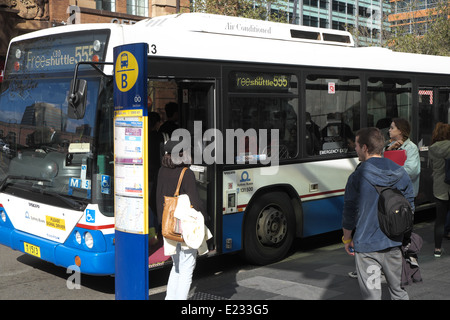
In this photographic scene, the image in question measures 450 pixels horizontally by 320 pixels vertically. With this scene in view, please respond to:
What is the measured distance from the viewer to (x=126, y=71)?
491 cm

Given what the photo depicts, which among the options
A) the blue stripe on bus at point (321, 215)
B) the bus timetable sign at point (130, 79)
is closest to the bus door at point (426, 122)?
the blue stripe on bus at point (321, 215)

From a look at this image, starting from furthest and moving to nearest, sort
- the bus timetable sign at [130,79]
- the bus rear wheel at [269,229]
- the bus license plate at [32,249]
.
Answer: the bus rear wheel at [269,229]
the bus license plate at [32,249]
the bus timetable sign at [130,79]

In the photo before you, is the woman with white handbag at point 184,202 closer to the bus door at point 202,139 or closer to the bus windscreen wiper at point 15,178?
the bus door at point 202,139

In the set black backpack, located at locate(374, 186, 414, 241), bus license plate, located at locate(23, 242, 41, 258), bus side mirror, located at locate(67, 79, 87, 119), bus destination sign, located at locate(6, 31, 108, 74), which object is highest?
bus destination sign, located at locate(6, 31, 108, 74)

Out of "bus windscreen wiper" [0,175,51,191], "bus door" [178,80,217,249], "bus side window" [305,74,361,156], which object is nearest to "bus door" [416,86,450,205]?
"bus side window" [305,74,361,156]

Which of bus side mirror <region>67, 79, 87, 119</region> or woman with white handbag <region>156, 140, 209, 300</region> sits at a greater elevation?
bus side mirror <region>67, 79, 87, 119</region>

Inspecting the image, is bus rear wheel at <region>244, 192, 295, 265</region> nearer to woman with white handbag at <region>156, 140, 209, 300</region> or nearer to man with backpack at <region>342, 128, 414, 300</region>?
woman with white handbag at <region>156, 140, 209, 300</region>

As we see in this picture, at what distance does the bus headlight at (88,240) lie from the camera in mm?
6235

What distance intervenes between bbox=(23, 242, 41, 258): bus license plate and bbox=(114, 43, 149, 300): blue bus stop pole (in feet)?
6.58

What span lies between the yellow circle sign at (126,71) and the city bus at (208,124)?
0.15ft

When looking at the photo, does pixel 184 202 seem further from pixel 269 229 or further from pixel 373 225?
pixel 269 229

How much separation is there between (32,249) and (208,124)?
2.48 meters

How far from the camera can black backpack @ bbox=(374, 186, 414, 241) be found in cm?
435

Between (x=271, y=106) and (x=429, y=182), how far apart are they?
4.14 meters
